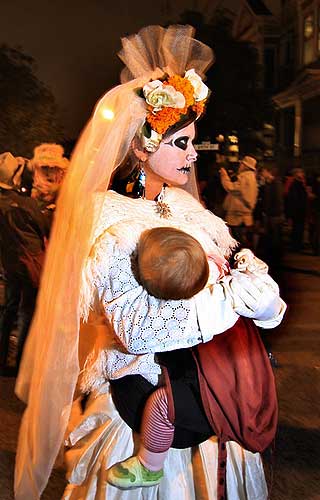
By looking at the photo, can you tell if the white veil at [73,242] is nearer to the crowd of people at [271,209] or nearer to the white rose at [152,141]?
the white rose at [152,141]

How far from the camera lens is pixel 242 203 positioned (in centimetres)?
260

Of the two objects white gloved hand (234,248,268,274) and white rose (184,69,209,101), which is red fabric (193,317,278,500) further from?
white rose (184,69,209,101)

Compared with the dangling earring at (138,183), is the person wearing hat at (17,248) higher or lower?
lower

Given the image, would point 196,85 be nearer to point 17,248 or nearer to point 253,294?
point 253,294

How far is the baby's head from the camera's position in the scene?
3.93 ft

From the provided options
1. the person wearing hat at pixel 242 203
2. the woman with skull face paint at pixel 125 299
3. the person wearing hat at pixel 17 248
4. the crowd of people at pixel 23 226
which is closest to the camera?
the woman with skull face paint at pixel 125 299

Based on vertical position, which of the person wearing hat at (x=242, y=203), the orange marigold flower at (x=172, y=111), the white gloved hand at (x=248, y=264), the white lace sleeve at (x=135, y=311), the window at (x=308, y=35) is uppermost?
the window at (x=308, y=35)

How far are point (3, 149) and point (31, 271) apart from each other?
65 cm

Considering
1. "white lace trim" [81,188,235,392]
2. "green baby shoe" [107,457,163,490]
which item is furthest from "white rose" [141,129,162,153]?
"green baby shoe" [107,457,163,490]

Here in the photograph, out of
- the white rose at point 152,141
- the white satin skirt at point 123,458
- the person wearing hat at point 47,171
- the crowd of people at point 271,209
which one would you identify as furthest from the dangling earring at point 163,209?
the person wearing hat at point 47,171

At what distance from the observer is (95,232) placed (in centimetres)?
142

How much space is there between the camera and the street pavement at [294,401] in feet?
7.61

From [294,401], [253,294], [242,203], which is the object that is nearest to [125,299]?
[253,294]

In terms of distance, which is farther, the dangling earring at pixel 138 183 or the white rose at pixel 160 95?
the dangling earring at pixel 138 183
